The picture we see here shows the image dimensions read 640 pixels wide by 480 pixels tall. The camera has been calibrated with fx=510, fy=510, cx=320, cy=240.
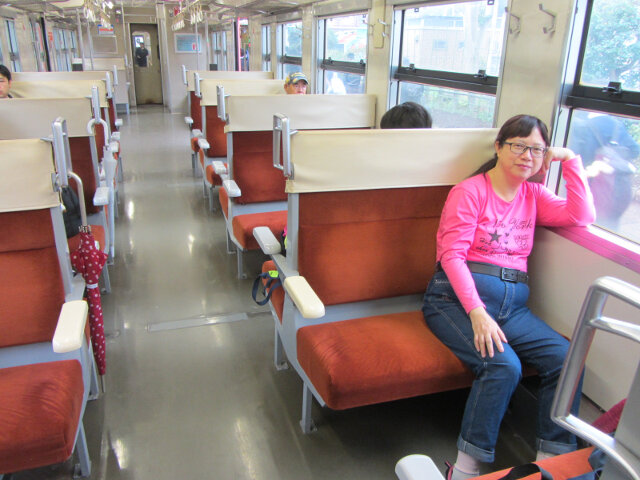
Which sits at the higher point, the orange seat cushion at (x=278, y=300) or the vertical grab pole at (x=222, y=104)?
the vertical grab pole at (x=222, y=104)

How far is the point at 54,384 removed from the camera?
1763 mm

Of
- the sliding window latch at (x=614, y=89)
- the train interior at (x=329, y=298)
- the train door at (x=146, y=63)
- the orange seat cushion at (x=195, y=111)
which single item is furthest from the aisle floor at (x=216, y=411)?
the train door at (x=146, y=63)

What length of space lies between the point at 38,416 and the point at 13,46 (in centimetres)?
757

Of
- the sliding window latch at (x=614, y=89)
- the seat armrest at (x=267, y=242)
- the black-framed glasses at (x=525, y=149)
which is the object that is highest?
the sliding window latch at (x=614, y=89)

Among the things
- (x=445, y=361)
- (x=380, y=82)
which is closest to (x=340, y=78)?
(x=380, y=82)

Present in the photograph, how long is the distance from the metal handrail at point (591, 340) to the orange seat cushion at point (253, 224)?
2.52 m

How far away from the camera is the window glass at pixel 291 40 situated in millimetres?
7008

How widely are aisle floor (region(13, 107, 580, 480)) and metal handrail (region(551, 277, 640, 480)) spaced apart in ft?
4.40

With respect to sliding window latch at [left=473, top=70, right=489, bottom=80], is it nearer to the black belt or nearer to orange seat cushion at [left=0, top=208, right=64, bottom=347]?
the black belt

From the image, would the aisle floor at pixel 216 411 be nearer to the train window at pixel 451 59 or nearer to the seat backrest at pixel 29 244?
the seat backrest at pixel 29 244

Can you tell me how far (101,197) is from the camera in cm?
316

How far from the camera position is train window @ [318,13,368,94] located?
16.3ft

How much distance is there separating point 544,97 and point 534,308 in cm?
102

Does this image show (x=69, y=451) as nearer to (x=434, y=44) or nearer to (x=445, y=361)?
(x=445, y=361)
